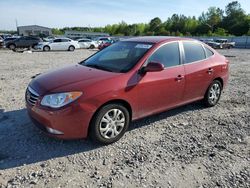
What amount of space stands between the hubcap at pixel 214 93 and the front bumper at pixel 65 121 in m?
3.26

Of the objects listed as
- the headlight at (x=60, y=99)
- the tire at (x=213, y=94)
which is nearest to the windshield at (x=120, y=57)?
the headlight at (x=60, y=99)

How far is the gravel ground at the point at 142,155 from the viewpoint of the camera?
2.96 meters

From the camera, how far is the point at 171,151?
364 cm

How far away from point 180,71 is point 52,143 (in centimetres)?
264

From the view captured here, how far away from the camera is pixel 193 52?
16.3 ft

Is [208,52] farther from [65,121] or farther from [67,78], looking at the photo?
[65,121]

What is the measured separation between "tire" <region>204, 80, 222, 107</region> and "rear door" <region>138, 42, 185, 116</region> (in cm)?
105

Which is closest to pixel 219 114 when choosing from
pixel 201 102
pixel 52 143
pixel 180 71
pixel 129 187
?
pixel 201 102

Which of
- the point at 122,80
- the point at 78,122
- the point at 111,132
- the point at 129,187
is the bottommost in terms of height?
the point at 129,187

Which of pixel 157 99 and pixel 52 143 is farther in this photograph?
pixel 157 99

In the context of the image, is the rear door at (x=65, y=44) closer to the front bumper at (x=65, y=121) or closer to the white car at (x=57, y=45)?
the white car at (x=57, y=45)

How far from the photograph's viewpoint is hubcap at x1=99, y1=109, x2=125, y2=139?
365 cm

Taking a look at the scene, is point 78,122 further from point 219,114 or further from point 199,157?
point 219,114

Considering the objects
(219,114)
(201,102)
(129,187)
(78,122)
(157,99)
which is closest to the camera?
(129,187)
